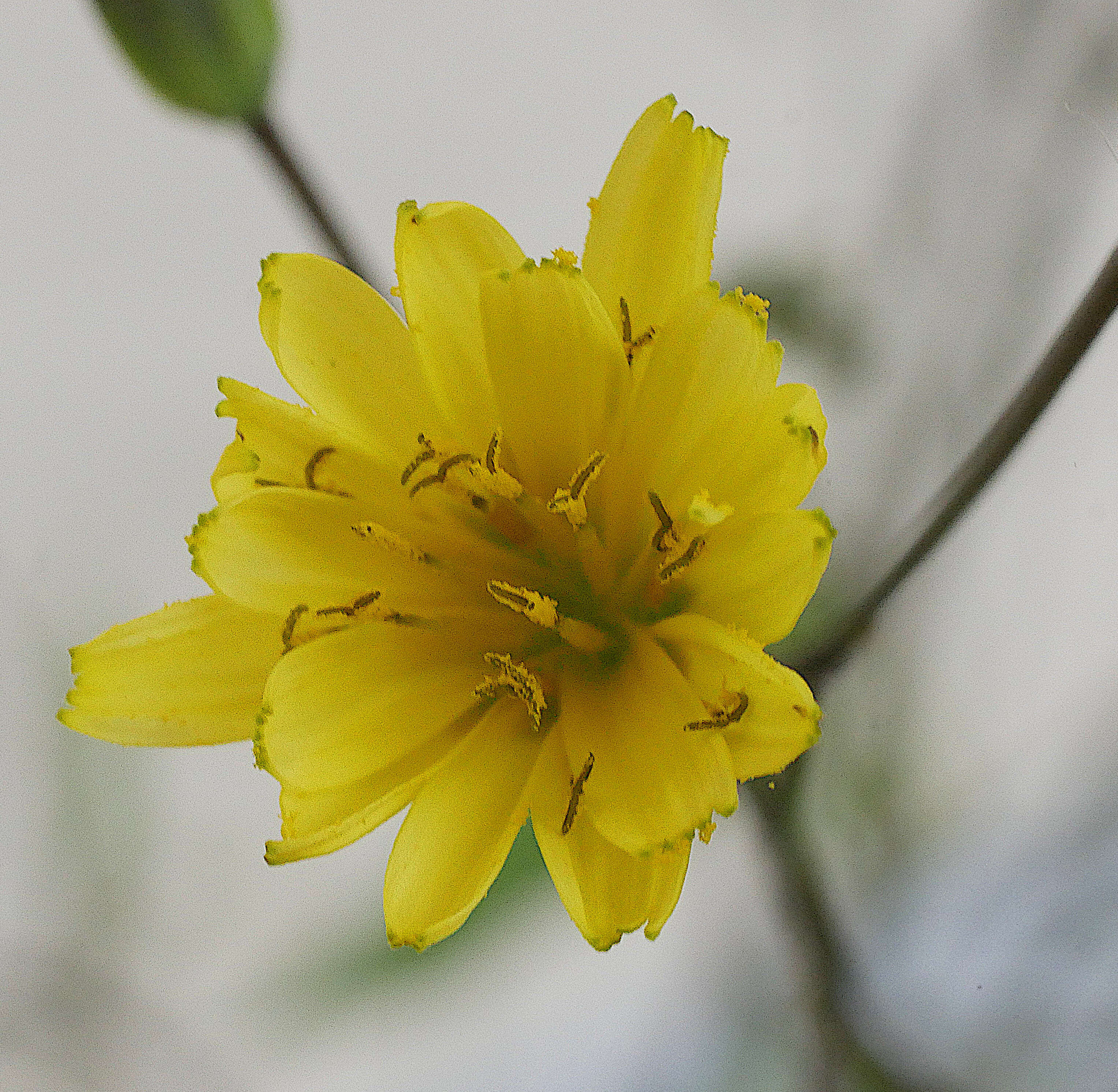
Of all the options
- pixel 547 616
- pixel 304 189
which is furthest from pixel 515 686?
pixel 304 189

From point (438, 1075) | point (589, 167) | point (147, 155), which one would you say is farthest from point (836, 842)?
point (147, 155)

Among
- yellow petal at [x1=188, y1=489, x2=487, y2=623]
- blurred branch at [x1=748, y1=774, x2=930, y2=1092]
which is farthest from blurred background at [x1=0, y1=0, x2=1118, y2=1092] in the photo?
yellow petal at [x1=188, y1=489, x2=487, y2=623]

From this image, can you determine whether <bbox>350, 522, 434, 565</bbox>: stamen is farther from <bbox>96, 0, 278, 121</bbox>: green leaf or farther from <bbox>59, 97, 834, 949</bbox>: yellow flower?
<bbox>96, 0, 278, 121</bbox>: green leaf

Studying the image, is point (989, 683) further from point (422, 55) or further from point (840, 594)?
point (422, 55)

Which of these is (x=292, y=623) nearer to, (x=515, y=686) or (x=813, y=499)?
(x=515, y=686)

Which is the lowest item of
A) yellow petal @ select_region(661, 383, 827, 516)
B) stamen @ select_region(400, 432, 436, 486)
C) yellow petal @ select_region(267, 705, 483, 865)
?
yellow petal @ select_region(267, 705, 483, 865)

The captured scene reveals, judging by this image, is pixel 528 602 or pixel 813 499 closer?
pixel 528 602

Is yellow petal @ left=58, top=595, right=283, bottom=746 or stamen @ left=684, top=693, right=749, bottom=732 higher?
yellow petal @ left=58, top=595, right=283, bottom=746
